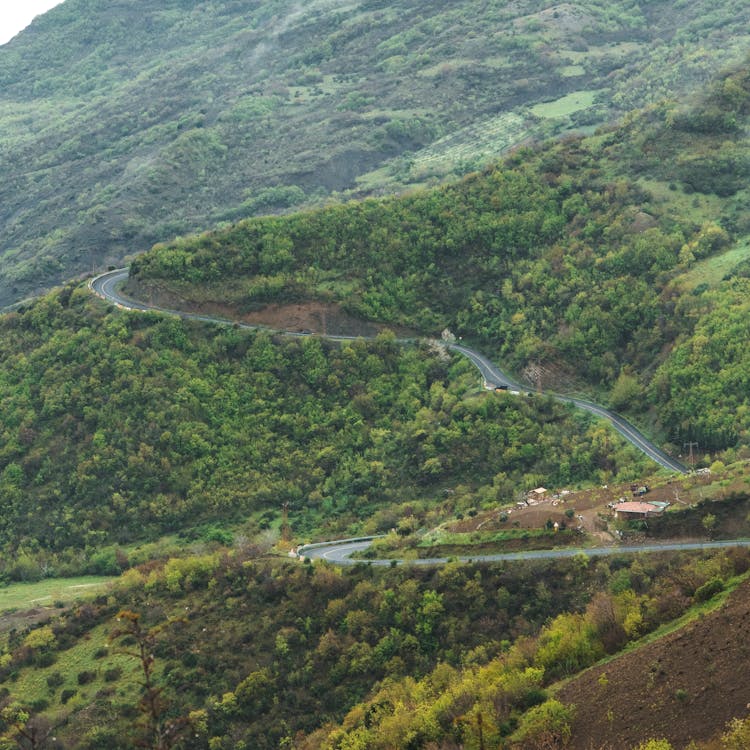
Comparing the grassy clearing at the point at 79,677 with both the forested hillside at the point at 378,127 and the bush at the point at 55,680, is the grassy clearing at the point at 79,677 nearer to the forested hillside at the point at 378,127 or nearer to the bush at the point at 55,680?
the bush at the point at 55,680

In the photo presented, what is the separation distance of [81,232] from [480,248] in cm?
8157

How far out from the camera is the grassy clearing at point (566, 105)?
552 feet

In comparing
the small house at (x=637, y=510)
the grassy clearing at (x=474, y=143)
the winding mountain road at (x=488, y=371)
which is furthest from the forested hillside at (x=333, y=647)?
the grassy clearing at (x=474, y=143)

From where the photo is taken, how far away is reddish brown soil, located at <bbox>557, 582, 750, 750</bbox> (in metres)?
42.1

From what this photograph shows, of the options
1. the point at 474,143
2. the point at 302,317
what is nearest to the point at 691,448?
the point at 302,317

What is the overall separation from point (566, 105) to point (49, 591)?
11441 centimetres

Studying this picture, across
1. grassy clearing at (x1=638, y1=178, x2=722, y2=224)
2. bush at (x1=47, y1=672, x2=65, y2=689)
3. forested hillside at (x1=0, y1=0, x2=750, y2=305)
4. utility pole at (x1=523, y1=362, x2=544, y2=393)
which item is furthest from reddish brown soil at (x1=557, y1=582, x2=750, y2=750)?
forested hillside at (x1=0, y1=0, x2=750, y2=305)

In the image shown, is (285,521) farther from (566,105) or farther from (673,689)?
(566,105)

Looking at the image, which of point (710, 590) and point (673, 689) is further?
point (710, 590)

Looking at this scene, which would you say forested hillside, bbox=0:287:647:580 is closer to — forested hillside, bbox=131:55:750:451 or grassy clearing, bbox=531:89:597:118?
forested hillside, bbox=131:55:750:451

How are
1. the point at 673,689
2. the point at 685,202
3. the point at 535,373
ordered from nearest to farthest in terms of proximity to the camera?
the point at 673,689, the point at 535,373, the point at 685,202

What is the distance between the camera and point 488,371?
3666 inches

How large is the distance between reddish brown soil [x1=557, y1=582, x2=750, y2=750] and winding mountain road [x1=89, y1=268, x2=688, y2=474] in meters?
29.0

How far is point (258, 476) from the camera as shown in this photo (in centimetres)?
8769
